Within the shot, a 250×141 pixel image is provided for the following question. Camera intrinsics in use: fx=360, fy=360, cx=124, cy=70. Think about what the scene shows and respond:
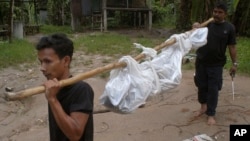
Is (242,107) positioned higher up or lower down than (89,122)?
lower down

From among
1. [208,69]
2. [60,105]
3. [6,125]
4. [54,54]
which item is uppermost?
[54,54]

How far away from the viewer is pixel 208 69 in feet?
14.6

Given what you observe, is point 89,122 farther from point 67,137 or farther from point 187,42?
point 187,42

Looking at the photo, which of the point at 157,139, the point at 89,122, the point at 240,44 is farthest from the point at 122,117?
the point at 240,44

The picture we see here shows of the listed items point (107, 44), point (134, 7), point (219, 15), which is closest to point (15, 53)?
point (107, 44)

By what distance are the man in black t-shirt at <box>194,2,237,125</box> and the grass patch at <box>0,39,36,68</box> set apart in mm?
5054

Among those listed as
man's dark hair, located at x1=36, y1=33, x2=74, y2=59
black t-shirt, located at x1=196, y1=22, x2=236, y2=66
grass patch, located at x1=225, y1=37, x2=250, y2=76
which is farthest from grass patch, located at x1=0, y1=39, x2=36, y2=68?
man's dark hair, located at x1=36, y1=33, x2=74, y2=59

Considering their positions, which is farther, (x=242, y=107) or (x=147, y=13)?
(x=147, y=13)

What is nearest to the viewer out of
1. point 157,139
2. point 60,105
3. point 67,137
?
point 60,105

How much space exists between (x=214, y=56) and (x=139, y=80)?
6.99 ft

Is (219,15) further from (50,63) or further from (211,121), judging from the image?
(50,63)

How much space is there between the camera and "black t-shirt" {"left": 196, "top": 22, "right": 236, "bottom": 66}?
436 cm

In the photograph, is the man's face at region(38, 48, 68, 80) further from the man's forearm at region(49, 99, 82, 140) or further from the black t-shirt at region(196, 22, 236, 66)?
Result: the black t-shirt at region(196, 22, 236, 66)

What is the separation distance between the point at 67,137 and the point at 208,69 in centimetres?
293
